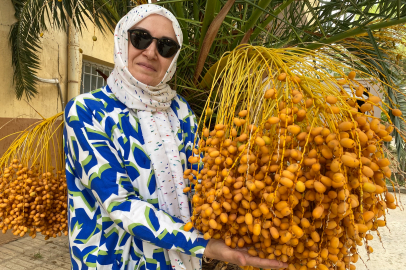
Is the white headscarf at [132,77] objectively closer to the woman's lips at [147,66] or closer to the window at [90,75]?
the woman's lips at [147,66]

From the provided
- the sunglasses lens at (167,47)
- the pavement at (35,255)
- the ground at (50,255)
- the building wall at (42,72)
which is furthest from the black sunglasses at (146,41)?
the pavement at (35,255)

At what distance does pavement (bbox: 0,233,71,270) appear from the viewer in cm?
279

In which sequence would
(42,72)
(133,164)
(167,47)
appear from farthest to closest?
(42,72)
(167,47)
(133,164)

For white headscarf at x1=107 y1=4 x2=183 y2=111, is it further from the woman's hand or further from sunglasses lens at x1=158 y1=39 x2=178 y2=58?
the woman's hand

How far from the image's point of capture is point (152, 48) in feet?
3.48

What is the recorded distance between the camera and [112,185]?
875 millimetres

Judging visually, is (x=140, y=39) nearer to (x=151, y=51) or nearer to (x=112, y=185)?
(x=151, y=51)

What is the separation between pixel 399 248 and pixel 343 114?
4.36m

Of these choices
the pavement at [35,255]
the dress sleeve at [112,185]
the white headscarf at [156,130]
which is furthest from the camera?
the pavement at [35,255]

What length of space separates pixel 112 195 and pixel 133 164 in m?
0.16

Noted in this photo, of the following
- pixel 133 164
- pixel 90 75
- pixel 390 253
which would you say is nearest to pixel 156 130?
pixel 133 164

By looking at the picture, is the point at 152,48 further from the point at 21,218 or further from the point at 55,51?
the point at 55,51

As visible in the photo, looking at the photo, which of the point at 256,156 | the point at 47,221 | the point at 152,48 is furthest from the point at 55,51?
the point at 256,156

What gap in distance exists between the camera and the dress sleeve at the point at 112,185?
84 cm
